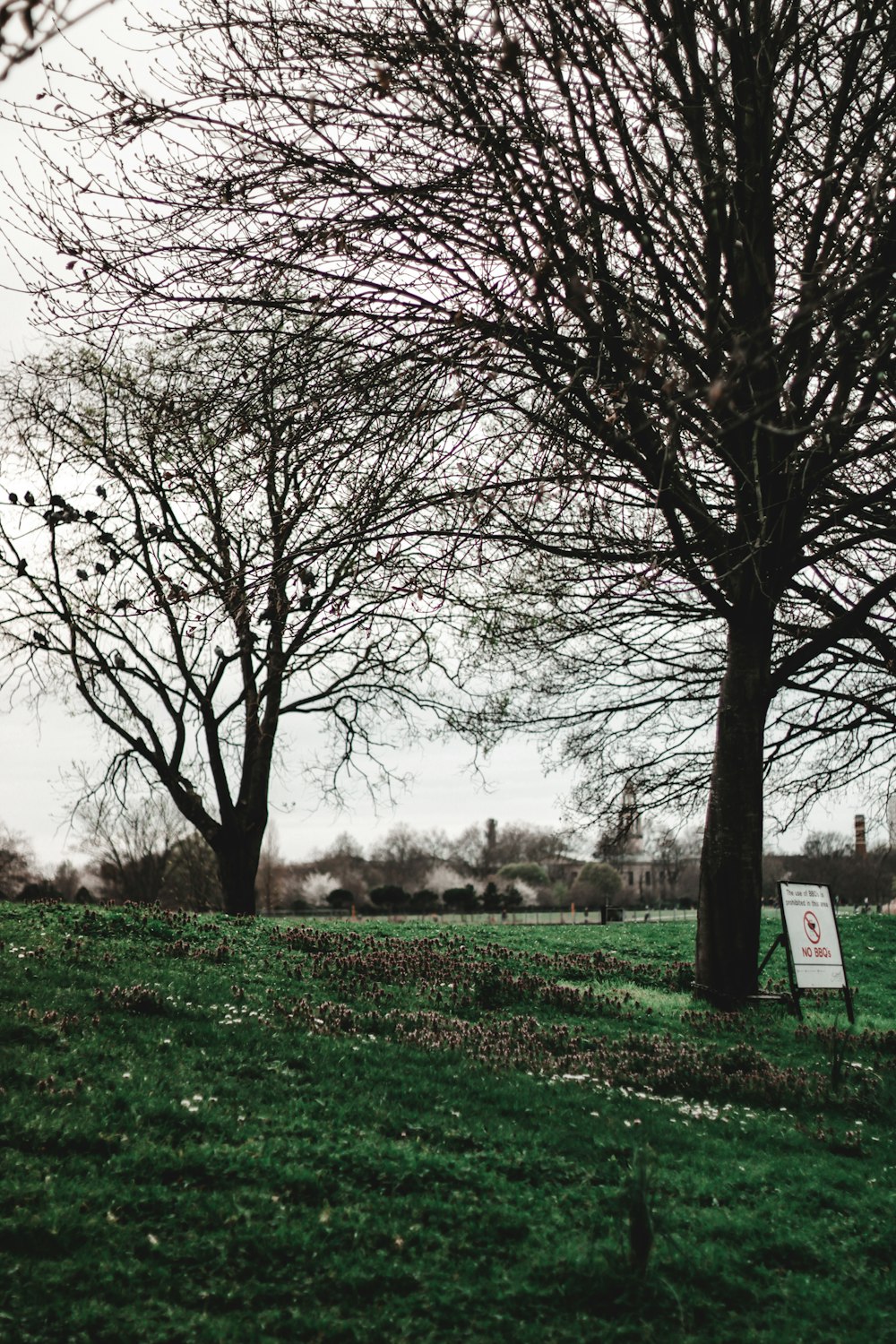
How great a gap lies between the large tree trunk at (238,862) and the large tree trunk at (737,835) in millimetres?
10016

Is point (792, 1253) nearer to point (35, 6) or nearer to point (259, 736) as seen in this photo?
point (35, 6)

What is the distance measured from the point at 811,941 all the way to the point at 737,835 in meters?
1.82

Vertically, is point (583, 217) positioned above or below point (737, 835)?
above

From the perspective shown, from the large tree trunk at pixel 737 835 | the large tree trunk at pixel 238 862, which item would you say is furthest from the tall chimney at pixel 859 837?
the large tree trunk at pixel 737 835

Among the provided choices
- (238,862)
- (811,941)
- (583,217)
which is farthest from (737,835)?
(238,862)

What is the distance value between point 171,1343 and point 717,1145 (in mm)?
3461

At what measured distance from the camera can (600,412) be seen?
7.96 metres

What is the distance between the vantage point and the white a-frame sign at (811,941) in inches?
407

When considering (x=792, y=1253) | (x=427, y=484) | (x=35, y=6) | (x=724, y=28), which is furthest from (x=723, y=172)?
(x=792, y=1253)

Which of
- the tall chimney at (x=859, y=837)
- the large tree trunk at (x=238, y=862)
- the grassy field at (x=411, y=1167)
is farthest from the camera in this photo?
the tall chimney at (x=859, y=837)

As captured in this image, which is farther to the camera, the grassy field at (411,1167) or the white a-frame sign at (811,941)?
the white a-frame sign at (811,941)

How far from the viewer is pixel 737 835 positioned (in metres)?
9.98

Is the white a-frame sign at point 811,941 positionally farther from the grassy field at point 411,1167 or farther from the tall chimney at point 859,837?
the tall chimney at point 859,837

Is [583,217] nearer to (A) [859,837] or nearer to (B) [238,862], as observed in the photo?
(B) [238,862]
